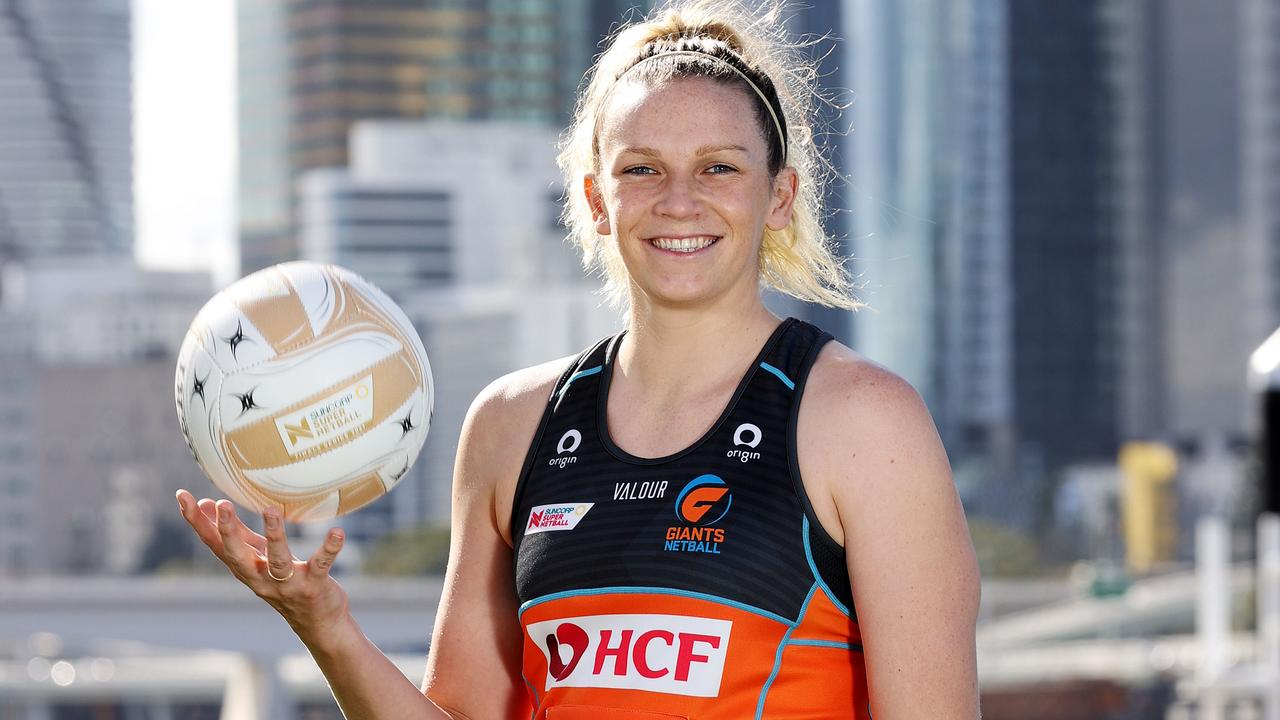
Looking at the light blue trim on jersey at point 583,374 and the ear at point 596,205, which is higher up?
the ear at point 596,205

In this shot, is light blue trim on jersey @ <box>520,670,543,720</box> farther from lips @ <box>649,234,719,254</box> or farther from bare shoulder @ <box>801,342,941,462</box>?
lips @ <box>649,234,719,254</box>

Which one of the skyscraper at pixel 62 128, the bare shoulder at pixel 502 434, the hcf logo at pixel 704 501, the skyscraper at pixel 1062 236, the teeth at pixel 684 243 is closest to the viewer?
the hcf logo at pixel 704 501

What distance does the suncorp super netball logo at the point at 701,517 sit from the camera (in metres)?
3.01

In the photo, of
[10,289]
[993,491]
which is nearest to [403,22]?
[10,289]

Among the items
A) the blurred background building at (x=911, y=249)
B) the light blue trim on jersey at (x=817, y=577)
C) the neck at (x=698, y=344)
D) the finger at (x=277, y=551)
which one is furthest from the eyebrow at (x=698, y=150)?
the blurred background building at (x=911, y=249)

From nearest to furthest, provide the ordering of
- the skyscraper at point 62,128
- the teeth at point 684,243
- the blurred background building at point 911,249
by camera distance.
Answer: the teeth at point 684,243, the blurred background building at point 911,249, the skyscraper at point 62,128

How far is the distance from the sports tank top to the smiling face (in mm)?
170

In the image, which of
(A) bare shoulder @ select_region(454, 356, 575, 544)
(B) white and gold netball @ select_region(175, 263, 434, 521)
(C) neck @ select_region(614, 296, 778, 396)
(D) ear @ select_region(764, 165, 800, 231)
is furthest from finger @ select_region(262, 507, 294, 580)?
(D) ear @ select_region(764, 165, 800, 231)

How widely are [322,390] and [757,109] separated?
0.97 meters

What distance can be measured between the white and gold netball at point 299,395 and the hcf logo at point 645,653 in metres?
0.63

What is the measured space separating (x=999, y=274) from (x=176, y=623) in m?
107

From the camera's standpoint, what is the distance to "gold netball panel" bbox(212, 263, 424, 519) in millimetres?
3441

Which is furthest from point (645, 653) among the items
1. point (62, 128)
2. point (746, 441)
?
point (62, 128)

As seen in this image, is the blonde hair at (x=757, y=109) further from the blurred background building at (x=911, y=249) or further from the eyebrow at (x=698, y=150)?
the blurred background building at (x=911, y=249)
